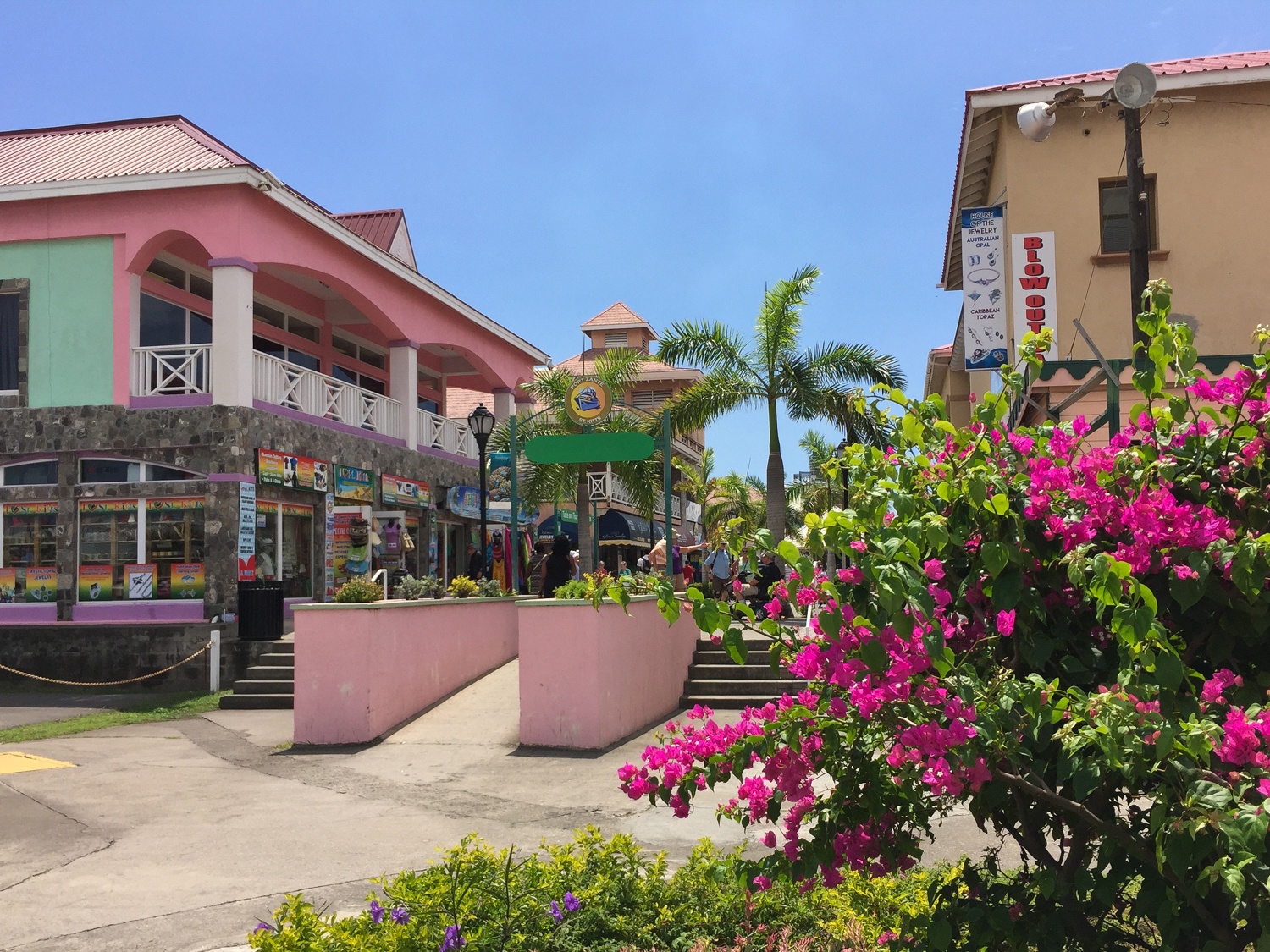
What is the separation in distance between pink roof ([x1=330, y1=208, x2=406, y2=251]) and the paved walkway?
18.4 meters

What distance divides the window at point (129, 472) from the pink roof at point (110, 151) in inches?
179

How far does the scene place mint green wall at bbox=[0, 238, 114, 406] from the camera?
18266 mm

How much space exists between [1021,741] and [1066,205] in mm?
17046

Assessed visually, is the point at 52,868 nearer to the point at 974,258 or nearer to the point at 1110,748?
the point at 1110,748

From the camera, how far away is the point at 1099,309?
17.7 metres

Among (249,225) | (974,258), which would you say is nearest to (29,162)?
(249,225)

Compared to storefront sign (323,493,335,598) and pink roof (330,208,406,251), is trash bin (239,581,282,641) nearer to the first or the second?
storefront sign (323,493,335,598)

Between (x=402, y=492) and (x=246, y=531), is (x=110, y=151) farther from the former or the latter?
(x=402, y=492)

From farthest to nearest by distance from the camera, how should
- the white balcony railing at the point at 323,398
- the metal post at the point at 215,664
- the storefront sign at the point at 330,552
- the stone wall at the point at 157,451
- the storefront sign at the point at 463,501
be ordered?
the storefront sign at the point at 463,501 → the storefront sign at the point at 330,552 → the white balcony railing at the point at 323,398 → the stone wall at the point at 157,451 → the metal post at the point at 215,664

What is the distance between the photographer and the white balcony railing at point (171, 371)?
715 inches

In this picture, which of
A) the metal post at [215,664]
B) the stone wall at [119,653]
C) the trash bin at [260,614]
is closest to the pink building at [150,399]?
the stone wall at [119,653]

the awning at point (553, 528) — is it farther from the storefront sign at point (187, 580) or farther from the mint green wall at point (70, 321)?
the mint green wall at point (70, 321)

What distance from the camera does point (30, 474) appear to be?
18.7m

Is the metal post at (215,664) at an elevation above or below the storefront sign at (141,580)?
below
